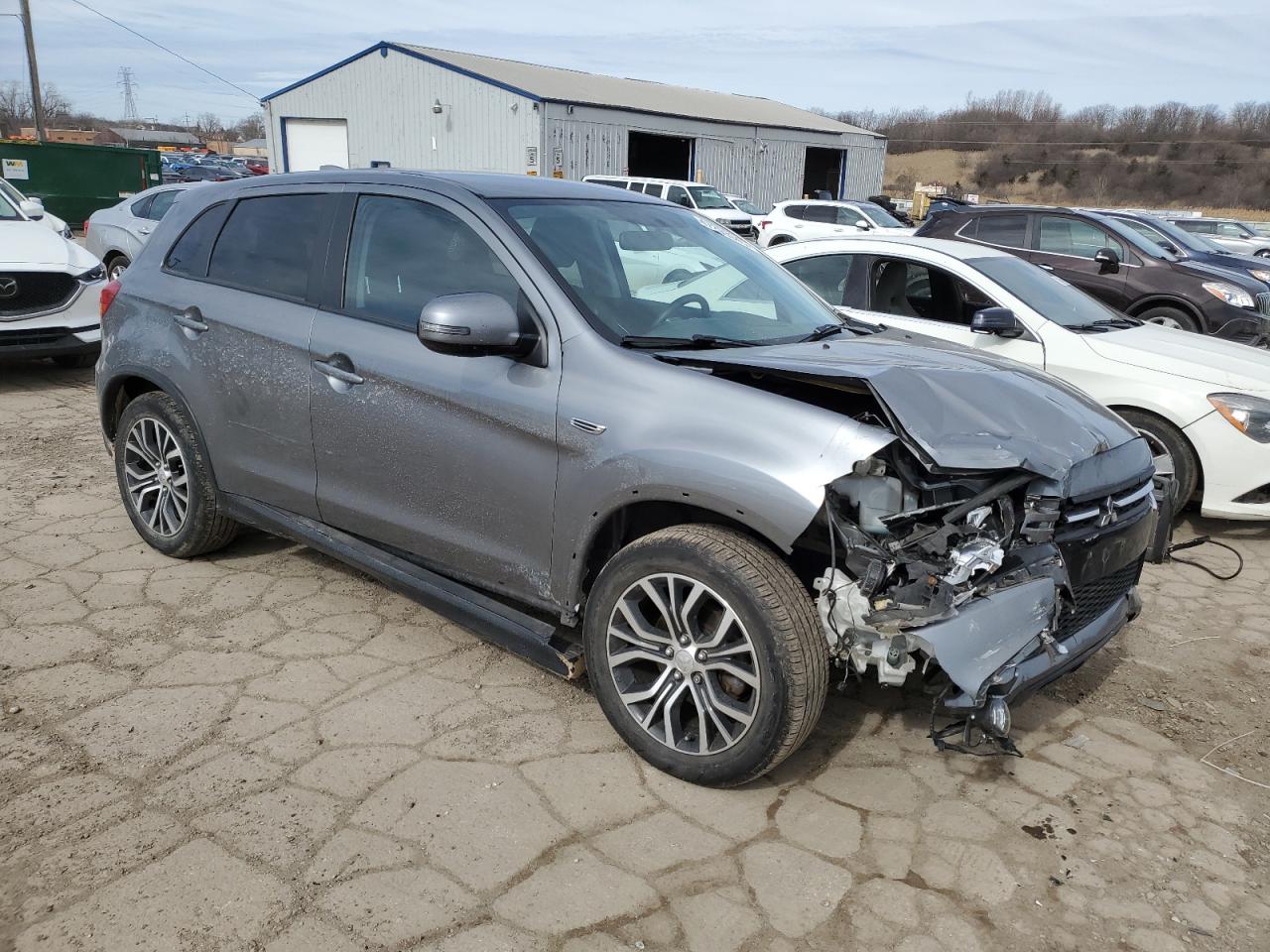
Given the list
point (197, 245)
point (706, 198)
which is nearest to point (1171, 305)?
point (197, 245)

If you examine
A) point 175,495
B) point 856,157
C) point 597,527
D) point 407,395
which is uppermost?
point 856,157

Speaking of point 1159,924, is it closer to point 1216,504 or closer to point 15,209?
point 1216,504

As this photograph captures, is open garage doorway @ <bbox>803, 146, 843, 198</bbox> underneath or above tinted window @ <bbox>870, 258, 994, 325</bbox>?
above

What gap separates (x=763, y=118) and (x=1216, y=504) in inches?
1370

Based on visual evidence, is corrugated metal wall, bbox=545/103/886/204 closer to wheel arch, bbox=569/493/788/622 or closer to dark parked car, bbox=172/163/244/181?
dark parked car, bbox=172/163/244/181

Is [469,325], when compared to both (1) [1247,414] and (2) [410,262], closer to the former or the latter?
(2) [410,262]

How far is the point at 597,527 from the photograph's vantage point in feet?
10.2

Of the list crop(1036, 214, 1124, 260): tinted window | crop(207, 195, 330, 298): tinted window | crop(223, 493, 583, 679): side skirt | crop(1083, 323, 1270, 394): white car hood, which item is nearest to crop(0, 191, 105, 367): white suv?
crop(207, 195, 330, 298): tinted window

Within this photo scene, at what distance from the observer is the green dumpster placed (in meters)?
20.6

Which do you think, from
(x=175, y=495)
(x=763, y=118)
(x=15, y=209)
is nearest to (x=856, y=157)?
(x=763, y=118)

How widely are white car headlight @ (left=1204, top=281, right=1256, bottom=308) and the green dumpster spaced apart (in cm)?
2081

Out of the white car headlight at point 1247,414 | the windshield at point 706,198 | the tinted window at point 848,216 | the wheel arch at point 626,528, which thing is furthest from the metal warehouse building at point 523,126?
the wheel arch at point 626,528

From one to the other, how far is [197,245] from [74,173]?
20279mm

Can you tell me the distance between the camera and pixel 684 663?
2.97 m
